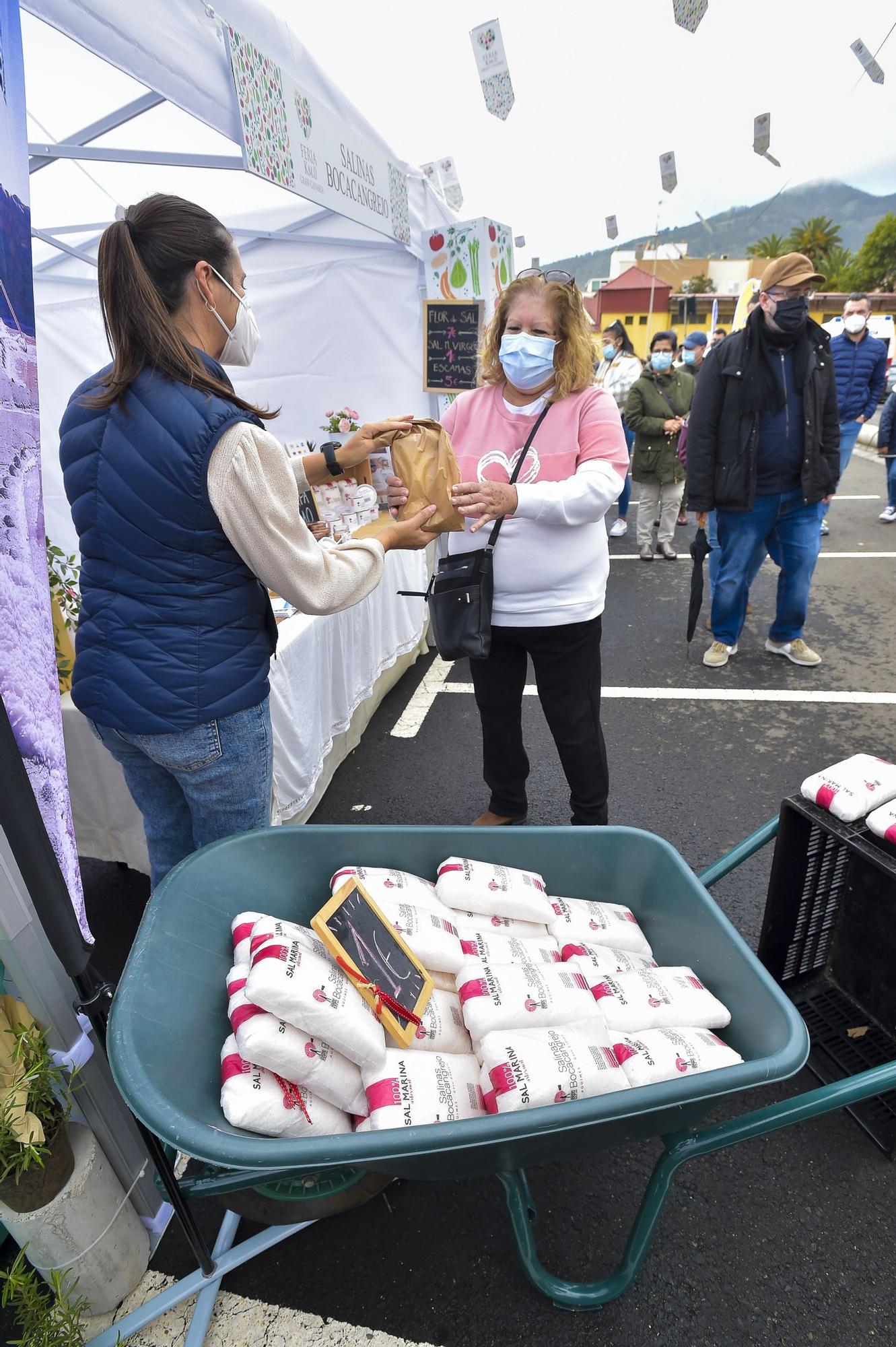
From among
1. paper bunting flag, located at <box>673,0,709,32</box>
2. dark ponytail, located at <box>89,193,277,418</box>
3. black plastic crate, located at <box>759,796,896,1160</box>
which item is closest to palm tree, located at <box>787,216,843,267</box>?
paper bunting flag, located at <box>673,0,709,32</box>

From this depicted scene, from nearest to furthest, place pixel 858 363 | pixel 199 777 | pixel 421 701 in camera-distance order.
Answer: pixel 199 777 < pixel 421 701 < pixel 858 363

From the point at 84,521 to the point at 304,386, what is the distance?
13.1 ft

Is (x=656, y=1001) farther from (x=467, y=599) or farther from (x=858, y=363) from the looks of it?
(x=858, y=363)

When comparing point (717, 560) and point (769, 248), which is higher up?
point (769, 248)

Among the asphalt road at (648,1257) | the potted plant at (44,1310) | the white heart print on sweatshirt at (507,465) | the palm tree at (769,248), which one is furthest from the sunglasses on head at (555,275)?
the palm tree at (769,248)

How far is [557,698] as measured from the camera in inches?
93.3

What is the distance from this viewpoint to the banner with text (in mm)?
2363

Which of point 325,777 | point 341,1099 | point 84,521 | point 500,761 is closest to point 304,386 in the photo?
point 325,777

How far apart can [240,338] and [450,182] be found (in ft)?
27.6

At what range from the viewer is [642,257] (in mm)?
63219

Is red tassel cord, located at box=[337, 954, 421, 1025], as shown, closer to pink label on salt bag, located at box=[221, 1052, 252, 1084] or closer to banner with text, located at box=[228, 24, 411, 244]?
pink label on salt bag, located at box=[221, 1052, 252, 1084]

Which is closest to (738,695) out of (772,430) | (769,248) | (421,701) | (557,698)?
(772,430)

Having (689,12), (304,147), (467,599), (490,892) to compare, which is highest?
(689,12)

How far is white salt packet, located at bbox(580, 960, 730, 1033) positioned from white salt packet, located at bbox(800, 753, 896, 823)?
54 centimetres
